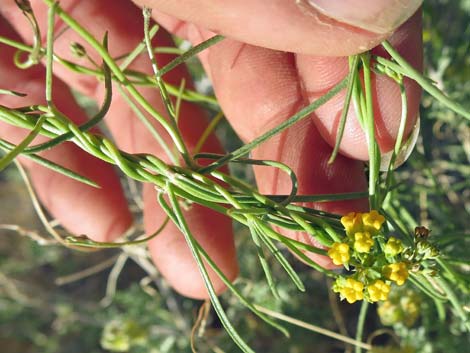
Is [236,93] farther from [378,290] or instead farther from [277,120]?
[378,290]

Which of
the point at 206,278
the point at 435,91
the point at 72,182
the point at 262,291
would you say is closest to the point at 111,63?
the point at 206,278

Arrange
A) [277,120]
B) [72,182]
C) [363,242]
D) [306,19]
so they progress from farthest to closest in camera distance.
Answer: [72,182] → [277,120] → [306,19] → [363,242]

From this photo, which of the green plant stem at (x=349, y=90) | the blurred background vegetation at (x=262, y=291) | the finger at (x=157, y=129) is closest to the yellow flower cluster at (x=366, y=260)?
the green plant stem at (x=349, y=90)

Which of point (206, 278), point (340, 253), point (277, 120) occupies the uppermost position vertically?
point (277, 120)

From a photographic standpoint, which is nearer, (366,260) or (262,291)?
(366,260)

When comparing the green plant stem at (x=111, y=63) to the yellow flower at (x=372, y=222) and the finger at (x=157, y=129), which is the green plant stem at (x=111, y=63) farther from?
the finger at (x=157, y=129)

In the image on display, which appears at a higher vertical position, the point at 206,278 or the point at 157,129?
the point at 157,129

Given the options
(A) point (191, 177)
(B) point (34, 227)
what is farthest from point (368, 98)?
(B) point (34, 227)
